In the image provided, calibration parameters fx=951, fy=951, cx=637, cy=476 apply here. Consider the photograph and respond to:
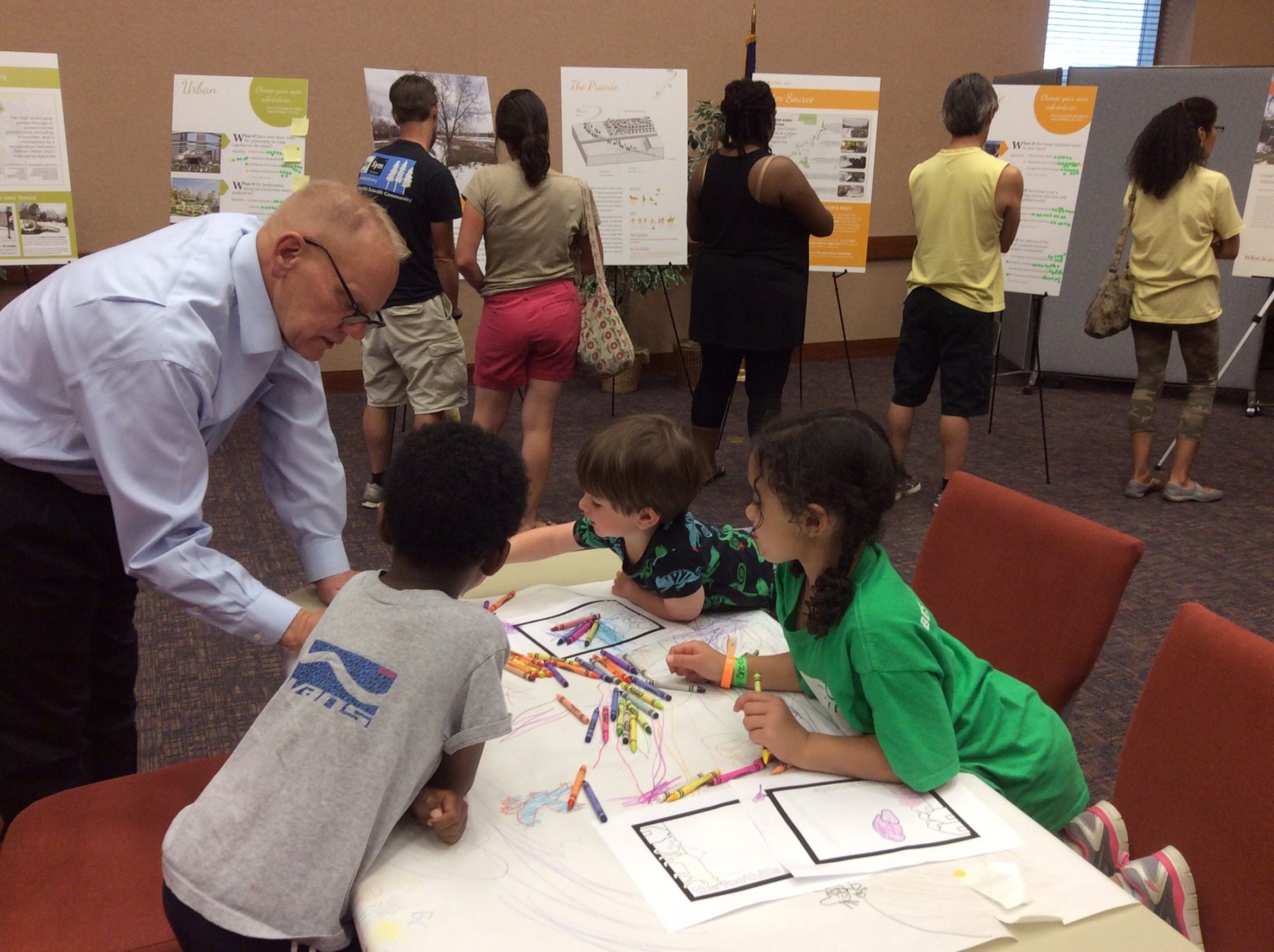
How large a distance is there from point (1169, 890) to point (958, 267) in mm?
2930

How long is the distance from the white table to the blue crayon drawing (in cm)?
17

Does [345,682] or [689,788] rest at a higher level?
[345,682]

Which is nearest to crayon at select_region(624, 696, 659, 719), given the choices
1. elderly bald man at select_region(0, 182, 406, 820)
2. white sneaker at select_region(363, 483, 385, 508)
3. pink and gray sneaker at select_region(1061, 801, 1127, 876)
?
elderly bald man at select_region(0, 182, 406, 820)

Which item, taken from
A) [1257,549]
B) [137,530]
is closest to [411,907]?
[137,530]

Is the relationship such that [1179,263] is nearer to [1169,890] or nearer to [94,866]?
[1169,890]

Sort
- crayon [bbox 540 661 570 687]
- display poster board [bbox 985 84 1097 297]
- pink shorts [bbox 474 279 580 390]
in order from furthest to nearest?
display poster board [bbox 985 84 1097 297]
pink shorts [bbox 474 279 580 390]
crayon [bbox 540 661 570 687]

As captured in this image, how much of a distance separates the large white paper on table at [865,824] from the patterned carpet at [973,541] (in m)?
0.56

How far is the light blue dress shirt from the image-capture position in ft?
4.27

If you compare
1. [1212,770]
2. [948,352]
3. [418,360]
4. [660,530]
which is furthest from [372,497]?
[1212,770]

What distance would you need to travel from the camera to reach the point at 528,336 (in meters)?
3.47

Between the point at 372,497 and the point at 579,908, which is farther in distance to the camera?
the point at 372,497

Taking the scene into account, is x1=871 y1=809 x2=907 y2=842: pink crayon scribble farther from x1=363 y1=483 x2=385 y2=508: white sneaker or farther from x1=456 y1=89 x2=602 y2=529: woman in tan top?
x1=363 y1=483 x2=385 y2=508: white sneaker

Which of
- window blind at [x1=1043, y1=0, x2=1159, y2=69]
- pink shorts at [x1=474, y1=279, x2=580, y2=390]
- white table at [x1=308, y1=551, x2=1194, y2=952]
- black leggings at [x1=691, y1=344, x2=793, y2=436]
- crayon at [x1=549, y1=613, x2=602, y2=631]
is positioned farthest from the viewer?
window blind at [x1=1043, y1=0, x2=1159, y2=69]

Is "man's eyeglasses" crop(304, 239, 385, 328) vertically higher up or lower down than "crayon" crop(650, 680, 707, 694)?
higher up
